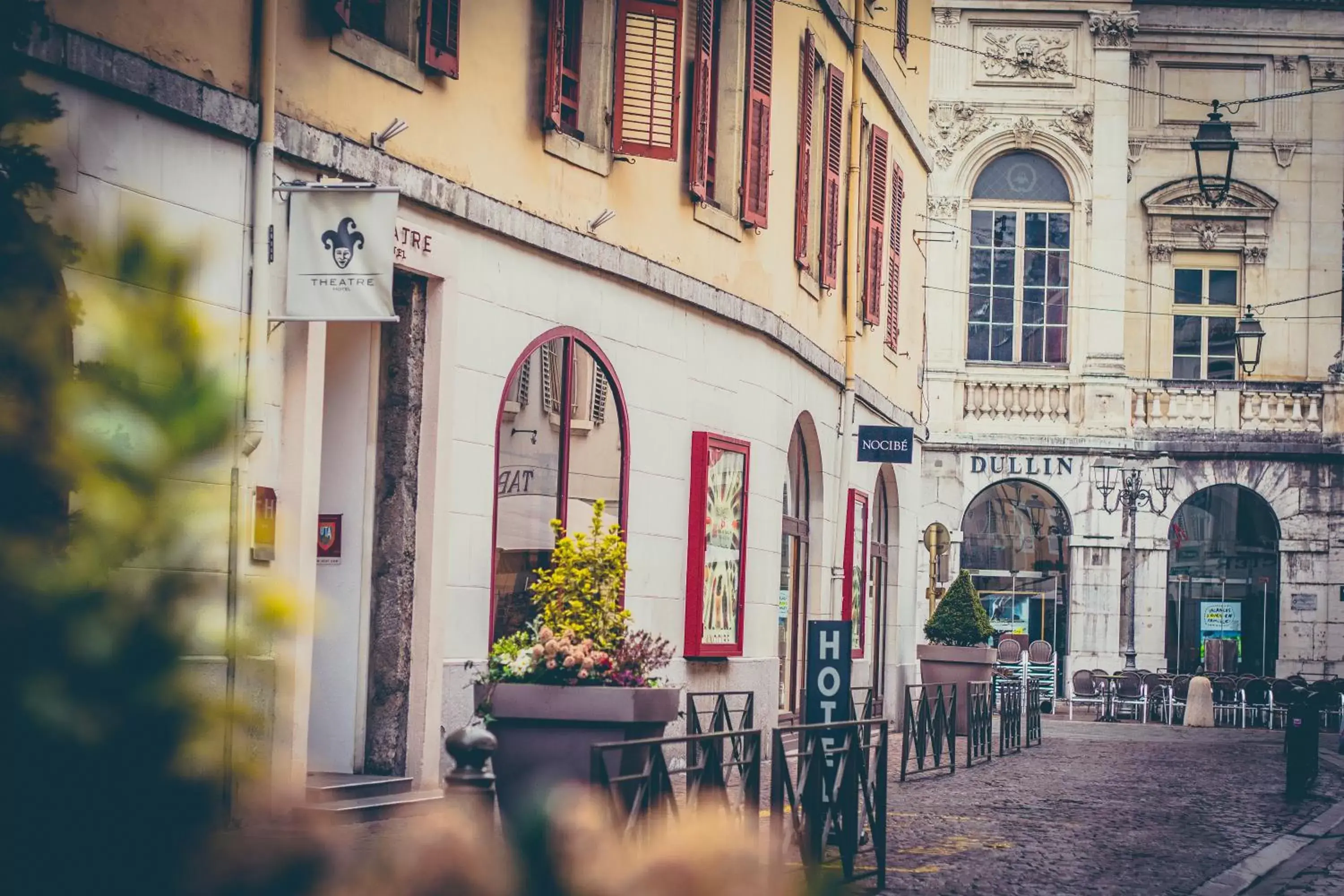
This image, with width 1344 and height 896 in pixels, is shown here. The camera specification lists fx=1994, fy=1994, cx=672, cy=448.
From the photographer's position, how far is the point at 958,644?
22750mm

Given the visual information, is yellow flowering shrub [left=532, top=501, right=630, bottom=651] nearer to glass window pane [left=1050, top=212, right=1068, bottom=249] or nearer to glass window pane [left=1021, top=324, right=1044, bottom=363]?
glass window pane [left=1021, top=324, right=1044, bottom=363]

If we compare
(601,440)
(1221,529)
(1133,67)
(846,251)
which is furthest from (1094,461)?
(601,440)

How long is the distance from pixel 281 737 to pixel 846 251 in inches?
742

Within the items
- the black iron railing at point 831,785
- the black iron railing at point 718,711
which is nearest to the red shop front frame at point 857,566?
the black iron railing at point 718,711

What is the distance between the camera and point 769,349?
56.3ft

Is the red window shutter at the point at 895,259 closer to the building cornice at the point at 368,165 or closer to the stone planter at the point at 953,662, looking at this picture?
the stone planter at the point at 953,662

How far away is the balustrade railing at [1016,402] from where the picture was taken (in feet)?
118

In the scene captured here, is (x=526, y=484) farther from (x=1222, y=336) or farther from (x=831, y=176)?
(x=1222, y=336)

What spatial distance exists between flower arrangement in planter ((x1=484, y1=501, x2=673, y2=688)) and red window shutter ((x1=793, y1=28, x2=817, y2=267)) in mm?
8769

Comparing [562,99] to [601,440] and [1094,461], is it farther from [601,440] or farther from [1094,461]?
[1094,461]

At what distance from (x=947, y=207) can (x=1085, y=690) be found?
32.6 ft

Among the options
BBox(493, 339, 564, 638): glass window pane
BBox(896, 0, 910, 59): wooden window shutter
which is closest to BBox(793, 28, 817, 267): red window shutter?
BBox(896, 0, 910, 59): wooden window shutter

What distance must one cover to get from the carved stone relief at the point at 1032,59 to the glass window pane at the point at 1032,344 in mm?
4651

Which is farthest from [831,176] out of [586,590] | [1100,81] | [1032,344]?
[1100,81]
